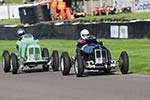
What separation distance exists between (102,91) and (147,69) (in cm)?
420

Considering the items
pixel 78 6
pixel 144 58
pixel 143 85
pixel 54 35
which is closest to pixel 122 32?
pixel 54 35

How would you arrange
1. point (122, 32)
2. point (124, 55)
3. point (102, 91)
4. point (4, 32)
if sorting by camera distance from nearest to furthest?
point (102, 91), point (124, 55), point (122, 32), point (4, 32)

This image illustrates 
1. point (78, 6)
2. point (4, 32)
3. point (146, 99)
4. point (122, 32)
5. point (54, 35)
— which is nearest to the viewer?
point (146, 99)

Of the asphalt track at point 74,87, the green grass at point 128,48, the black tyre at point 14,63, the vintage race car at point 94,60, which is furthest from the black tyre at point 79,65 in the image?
the black tyre at point 14,63

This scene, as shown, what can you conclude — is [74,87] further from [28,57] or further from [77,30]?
[77,30]

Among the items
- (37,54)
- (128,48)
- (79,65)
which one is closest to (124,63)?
(79,65)

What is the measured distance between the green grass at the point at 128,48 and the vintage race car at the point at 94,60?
897mm

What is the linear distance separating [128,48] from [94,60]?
8.22 metres

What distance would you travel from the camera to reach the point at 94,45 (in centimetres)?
1570

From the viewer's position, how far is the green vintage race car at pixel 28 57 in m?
17.2

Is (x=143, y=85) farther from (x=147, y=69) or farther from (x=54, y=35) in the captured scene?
(x=54, y=35)

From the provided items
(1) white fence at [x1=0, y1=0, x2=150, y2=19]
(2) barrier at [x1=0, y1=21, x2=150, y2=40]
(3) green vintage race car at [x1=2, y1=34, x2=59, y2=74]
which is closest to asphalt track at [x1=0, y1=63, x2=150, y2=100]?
(3) green vintage race car at [x1=2, y1=34, x2=59, y2=74]

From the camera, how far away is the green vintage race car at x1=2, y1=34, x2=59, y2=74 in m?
17.2

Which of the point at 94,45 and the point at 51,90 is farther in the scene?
the point at 94,45
